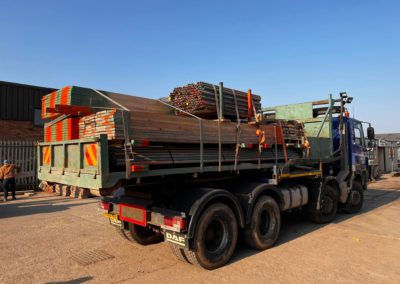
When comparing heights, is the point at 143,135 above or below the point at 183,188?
above

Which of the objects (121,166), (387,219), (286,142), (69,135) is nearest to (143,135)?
(121,166)

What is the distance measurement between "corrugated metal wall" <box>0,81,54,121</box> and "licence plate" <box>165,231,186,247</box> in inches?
609

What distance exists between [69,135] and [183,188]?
77.1 inches

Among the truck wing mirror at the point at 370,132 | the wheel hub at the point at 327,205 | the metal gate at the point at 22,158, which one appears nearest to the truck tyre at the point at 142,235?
the wheel hub at the point at 327,205

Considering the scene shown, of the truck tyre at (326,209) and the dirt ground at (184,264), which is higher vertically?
the truck tyre at (326,209)

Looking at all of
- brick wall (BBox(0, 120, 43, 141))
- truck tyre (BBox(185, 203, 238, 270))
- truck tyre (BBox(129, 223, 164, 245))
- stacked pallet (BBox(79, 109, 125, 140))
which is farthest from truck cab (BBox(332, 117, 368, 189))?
brick wall (BBox(0, 120, 43, 141))

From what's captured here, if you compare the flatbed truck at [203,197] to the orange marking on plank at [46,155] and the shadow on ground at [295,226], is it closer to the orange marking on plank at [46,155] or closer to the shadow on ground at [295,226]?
the orange marking on plank at [46,155]

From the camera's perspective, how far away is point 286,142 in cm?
677

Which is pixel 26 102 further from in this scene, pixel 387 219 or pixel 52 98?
pixel 387 219

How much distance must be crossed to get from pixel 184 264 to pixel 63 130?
2825mm

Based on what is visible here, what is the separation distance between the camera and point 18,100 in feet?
55.6

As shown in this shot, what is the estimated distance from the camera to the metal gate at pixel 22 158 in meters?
14.1

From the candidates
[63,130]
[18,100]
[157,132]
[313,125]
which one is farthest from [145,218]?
[18,100]

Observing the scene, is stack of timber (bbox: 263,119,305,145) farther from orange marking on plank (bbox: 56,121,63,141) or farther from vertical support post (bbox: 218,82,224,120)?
Answer: orange marking on plank (bbox: 56,121,63,141)
